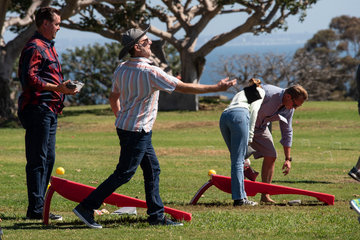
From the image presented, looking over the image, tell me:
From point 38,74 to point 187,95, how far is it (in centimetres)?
2507

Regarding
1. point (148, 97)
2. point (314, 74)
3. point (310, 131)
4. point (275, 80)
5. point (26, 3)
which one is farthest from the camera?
point (314, 74)

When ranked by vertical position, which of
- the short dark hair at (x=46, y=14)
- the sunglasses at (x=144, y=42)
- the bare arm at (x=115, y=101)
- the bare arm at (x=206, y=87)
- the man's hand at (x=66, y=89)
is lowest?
the bare arm at (x=115, y=101)

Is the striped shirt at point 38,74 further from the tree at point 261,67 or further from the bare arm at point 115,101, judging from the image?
the tree at point 261,67

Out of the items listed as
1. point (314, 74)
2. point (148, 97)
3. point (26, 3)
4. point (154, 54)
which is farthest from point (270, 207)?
point (314, 74)

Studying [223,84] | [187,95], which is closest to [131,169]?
[223,84]

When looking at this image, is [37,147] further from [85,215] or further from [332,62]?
[332,62]

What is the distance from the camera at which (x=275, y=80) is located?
41.7 metres

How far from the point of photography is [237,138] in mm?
7977

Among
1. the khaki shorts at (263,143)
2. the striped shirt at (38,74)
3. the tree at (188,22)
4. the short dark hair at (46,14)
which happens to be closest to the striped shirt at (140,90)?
the striped shirt at (38,74)

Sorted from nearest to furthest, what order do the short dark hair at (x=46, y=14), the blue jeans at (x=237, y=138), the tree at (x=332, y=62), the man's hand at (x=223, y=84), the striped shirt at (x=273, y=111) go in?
the man's hand at (x=223, y=84), the short dark hair at (x=46, y=14), the blue jeans at (x=237, y=138), the striped shirt at (x=273, y=111), the tree at (x=332, y=62)

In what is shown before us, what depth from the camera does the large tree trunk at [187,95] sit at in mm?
31797

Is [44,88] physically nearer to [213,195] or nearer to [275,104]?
[275,104]

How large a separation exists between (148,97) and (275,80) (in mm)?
35899

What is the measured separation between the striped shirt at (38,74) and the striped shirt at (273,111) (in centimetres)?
264
